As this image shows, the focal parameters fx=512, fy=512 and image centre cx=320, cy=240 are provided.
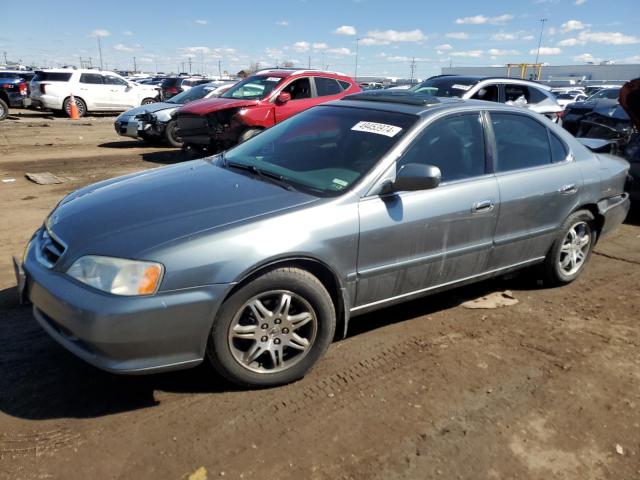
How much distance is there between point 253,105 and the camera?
31.4 feet

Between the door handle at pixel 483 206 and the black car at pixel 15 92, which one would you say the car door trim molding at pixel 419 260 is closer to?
the door handle at pixel 483 206

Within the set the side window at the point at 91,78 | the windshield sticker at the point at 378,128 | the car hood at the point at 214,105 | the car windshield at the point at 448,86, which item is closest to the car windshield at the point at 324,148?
the windshield sticker at the point at 378,128

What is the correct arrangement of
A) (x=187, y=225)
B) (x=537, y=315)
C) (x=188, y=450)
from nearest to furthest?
1. (x=188, y=450)
2. (x=187, y=225)
3. (x=537, y=315)

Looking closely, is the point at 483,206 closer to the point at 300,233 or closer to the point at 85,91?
the point at 300,233

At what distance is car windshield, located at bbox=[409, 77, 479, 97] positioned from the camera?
9.32m

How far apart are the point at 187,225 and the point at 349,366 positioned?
52.5 inches

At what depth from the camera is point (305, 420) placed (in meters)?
2.66

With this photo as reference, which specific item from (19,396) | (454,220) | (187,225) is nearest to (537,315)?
(454,220)

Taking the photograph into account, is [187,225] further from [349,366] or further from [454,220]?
[454,220]

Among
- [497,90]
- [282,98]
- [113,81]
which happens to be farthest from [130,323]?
[113,81]

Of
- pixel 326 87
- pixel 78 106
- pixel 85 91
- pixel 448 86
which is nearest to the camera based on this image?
pixel 448 86

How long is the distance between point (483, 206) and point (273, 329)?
172 cm

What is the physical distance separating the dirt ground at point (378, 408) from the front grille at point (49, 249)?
69 centimetres

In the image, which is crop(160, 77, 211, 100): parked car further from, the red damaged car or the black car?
the red damaged car
